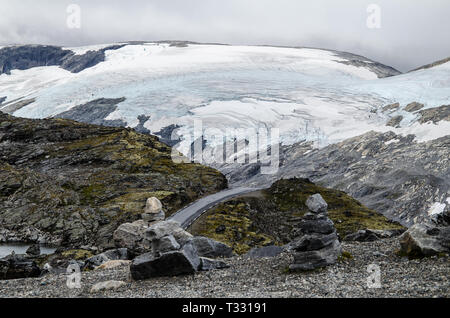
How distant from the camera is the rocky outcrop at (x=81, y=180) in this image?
70.4 metres

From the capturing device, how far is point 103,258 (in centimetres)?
4100

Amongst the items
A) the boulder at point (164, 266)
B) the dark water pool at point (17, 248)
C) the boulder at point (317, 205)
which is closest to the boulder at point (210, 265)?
the boulder at point (164, 266)

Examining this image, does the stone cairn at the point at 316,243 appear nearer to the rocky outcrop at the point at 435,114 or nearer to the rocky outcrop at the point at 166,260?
the rocky outcrop at the point at 166,260

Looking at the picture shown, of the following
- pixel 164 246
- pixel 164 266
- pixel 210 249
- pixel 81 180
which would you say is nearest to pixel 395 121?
pixel 81 180

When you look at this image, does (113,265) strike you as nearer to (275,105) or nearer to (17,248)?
(17,248)

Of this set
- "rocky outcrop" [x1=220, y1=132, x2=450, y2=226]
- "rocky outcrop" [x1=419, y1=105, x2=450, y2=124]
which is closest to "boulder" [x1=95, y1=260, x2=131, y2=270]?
"rocky outcrop" [x1=220, y1=132, x2=450, y2=226]

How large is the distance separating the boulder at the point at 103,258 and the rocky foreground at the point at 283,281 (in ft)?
27.6

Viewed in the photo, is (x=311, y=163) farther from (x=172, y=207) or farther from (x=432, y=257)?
(x=432, y=257)

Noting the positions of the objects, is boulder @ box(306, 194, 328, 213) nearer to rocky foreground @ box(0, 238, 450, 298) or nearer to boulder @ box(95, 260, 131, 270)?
rocky foreground @ box(0, 238, 450, 298)

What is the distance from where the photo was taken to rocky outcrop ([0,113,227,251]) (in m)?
70.4

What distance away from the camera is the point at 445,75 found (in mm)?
167500

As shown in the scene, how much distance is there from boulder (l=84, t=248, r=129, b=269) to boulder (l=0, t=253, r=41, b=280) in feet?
17.2

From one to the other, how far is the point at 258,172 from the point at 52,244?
294ft

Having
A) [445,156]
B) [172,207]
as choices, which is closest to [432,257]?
[172,207]
